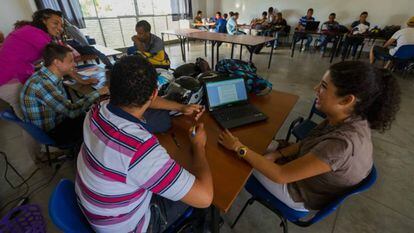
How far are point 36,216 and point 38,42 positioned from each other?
156 centimetres

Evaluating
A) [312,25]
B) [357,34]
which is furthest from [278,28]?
[357,34]

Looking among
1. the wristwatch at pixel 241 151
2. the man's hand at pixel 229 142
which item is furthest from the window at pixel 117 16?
the wristwatch at pixel 241 151

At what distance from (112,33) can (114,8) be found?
0.76 meters

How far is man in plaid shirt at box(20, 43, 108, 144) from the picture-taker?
1.50 meters

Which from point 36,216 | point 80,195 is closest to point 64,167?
point 36,216

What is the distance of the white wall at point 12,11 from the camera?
4.31 metres

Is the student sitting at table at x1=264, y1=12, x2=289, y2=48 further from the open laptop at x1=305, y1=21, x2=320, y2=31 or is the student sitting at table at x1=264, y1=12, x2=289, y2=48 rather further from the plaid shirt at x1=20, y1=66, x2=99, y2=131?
the plaid shirt at x1=20, y1=66, x2=99, y2=131

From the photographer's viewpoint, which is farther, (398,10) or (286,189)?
(398,10)

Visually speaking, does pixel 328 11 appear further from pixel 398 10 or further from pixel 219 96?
pixel 219 96

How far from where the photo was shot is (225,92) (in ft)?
4.38

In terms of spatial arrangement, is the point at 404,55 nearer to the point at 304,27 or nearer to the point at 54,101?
the point at 304,27

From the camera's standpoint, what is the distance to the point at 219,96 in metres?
1.32

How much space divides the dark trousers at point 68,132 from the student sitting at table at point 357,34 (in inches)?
260

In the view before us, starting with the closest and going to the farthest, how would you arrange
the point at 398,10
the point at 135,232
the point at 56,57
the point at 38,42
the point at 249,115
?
1. the point at 135,232
2. the point at 249,115
3. the point at 56,57
4. the point at 38,42
5. the point at 398,10
